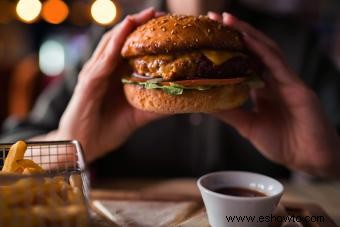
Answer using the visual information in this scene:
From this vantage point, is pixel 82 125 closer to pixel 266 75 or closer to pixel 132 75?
pixel 132 75

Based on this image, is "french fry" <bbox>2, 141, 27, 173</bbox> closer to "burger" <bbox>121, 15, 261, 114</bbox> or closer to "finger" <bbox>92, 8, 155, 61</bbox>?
"burger" <bbox>121, 15, 261, 114</bbox>

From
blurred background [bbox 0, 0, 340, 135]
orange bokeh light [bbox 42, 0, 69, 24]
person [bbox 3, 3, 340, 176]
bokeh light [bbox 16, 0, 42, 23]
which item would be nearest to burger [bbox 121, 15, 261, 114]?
person [bbox 3, 3, 340, 176]

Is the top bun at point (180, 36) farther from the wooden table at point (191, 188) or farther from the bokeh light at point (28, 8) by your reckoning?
the bokeh light at point (28, 8)

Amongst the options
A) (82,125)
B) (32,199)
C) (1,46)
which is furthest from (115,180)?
(1,46)

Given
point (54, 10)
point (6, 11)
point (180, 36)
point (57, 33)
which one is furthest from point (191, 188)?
point (57, 33)

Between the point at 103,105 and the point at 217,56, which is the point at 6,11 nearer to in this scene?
the point at 103,105

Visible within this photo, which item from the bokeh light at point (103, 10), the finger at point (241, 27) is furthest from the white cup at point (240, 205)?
the bokeh light at point (103, 10)

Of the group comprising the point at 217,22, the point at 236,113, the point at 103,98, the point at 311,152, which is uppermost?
the point at 217,22
